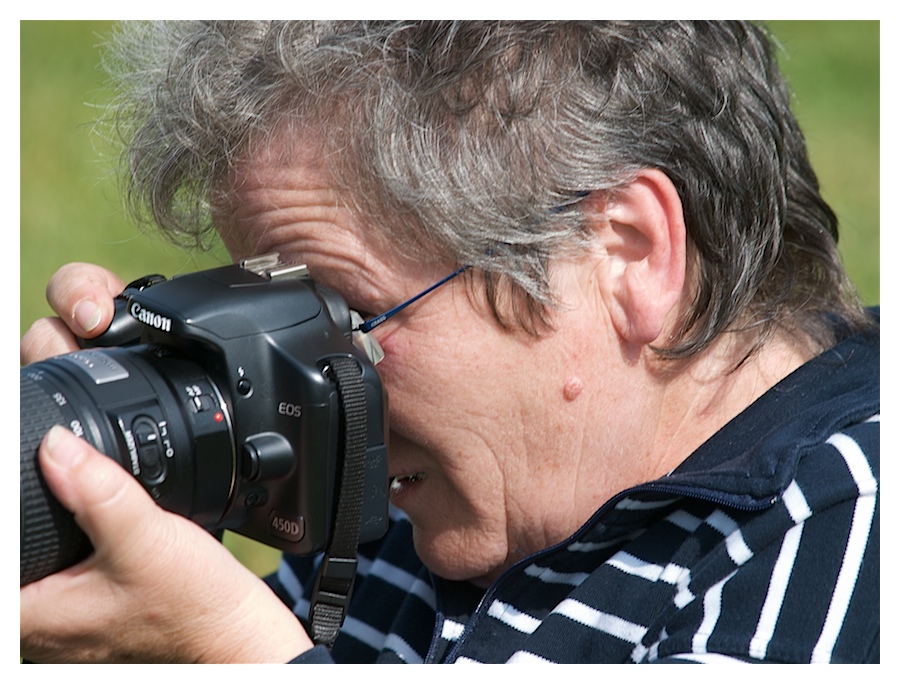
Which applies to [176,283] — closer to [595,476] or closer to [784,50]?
[595,476]

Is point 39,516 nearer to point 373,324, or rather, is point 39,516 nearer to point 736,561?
point 373,324

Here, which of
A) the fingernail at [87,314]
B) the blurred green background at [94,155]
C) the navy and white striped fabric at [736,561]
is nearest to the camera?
the navy and white striped fabric at [736,561]

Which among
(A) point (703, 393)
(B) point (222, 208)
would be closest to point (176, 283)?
(B) point (222, 208)

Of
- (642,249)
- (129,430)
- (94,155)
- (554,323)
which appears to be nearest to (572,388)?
(554,323)

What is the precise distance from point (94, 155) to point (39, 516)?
2492mm

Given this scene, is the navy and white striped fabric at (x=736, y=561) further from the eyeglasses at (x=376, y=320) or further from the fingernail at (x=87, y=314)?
the fingernail at (x=87, y=314)

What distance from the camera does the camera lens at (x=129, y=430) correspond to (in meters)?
1.03

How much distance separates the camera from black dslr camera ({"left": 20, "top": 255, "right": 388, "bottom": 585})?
3.59 ft

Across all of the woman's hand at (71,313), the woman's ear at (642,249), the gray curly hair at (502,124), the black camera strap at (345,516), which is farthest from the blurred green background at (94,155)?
the black camera strap at (345,516)

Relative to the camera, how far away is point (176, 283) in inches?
48.5

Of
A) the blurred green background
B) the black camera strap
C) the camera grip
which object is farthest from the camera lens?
the blurred green background

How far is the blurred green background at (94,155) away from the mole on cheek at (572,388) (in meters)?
2.08

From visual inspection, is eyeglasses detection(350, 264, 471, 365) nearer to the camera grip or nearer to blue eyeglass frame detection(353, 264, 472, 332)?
blue eyeglass frame detection(353, 264, 472, 332)

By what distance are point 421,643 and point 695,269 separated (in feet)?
2.08
